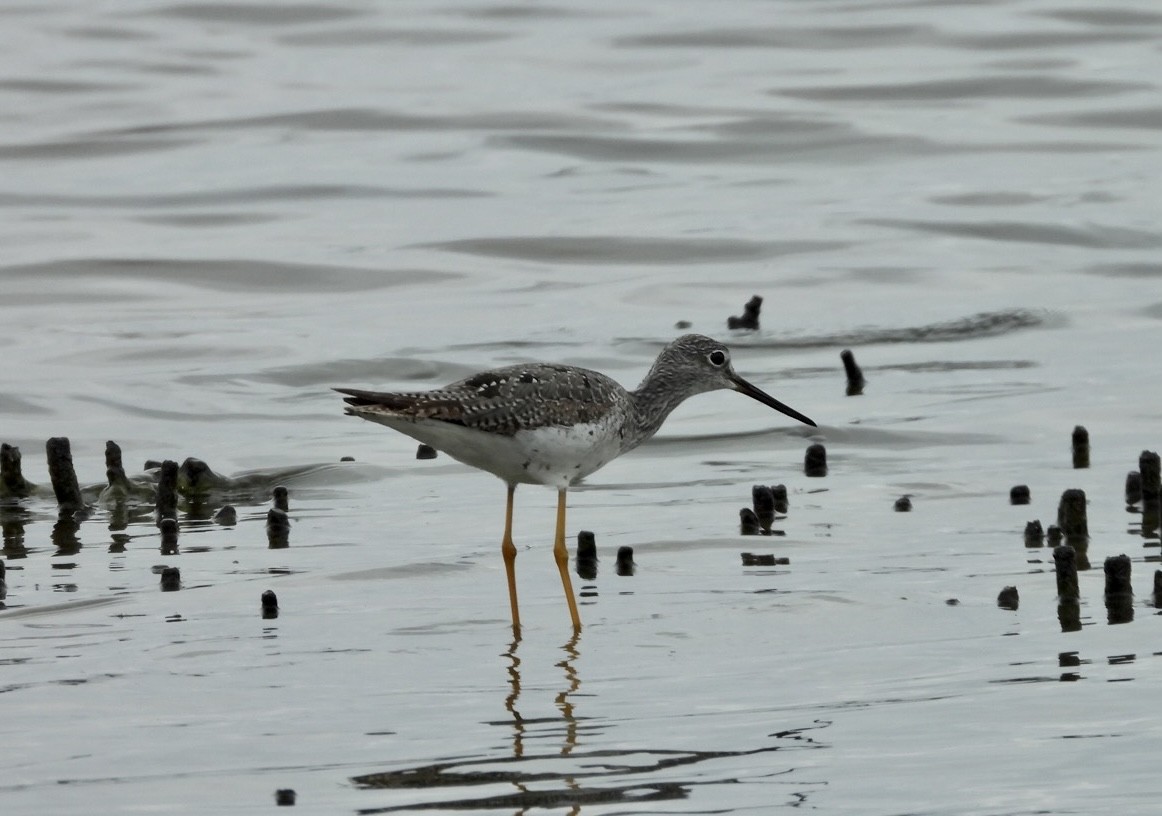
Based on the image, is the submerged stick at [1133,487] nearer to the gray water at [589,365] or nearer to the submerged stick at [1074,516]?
the gray water at [589,365]

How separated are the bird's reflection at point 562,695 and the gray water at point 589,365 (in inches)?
0.9

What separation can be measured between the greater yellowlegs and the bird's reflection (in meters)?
0.41

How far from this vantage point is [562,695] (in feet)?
27.2

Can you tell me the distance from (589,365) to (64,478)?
6.53m

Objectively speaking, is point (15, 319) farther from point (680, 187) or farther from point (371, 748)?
point (371, 748)

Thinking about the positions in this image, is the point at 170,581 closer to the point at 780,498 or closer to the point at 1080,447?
the point at 780,498

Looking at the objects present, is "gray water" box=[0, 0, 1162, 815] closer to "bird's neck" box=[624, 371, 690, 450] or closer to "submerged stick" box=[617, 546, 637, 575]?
"submerged stick" box=[617, 546, 637, 575]

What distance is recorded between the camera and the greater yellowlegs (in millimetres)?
9484

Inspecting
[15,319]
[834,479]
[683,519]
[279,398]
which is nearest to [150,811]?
[683,519]

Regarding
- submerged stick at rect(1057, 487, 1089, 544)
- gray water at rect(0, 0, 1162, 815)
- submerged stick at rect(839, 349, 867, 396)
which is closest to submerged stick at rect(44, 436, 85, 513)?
gray water at rect(0, 0, 1162, 815)

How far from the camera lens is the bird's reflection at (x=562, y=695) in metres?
7.54

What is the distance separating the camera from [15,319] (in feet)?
64.3

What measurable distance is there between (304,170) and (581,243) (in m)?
6.24

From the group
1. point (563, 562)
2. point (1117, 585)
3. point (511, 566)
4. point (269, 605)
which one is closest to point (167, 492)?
point (269, 605)
